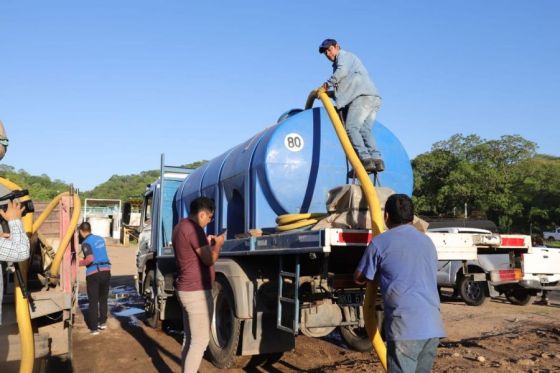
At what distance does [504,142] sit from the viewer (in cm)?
4738

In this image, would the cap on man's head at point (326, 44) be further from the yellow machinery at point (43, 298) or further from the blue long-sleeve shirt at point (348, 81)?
the yellow machinery at point (43, 298)

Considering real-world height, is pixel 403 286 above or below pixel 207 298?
above

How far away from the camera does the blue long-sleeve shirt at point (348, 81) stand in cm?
527

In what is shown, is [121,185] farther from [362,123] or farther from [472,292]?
[362,123]

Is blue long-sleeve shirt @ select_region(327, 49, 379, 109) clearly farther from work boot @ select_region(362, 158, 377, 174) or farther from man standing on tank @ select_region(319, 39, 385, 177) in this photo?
work boot @ select_region(362, 158, 377, 174)

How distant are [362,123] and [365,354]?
9.85ft

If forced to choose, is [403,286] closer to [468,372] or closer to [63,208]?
[468,372]

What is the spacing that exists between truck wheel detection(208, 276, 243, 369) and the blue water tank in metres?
0.80

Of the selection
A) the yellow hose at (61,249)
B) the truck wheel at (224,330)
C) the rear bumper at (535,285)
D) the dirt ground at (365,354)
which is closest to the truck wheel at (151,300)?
the dirt ground at (365,354)

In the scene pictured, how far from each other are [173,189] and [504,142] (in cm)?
4539

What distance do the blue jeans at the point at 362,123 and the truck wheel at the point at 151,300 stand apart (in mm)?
4708

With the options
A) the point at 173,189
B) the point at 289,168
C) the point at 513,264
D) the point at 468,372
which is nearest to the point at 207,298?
the point at 289,168

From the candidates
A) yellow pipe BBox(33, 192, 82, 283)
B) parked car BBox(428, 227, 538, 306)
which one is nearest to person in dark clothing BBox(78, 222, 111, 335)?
yellow pipe BBox(33, 192, 82, 283)

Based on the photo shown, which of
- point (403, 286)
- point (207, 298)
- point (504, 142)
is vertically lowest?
point (207, 298)
